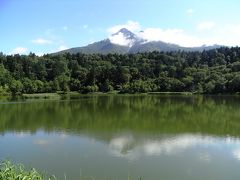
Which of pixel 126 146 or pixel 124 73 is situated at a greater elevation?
pixel 124 73

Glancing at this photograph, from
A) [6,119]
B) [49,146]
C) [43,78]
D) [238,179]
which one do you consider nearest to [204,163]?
[238,179]

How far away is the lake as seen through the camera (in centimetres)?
1878

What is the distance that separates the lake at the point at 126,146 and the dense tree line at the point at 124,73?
195 feet

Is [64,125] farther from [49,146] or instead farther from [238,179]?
[238,179]

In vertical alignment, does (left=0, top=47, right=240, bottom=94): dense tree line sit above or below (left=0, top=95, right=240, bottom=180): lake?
above

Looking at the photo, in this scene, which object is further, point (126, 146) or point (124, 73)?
point (124, 73)

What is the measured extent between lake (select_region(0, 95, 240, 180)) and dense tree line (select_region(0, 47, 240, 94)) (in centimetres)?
5947

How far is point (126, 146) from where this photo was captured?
25.3 m

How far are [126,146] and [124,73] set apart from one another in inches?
3716

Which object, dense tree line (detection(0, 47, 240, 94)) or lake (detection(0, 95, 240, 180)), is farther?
dense tree line (detection(0, 47, 240, 94))

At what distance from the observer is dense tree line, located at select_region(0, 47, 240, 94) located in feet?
335

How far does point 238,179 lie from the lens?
1744 cm

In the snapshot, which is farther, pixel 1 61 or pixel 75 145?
pixel 1 61

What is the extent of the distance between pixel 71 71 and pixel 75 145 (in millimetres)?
99381
